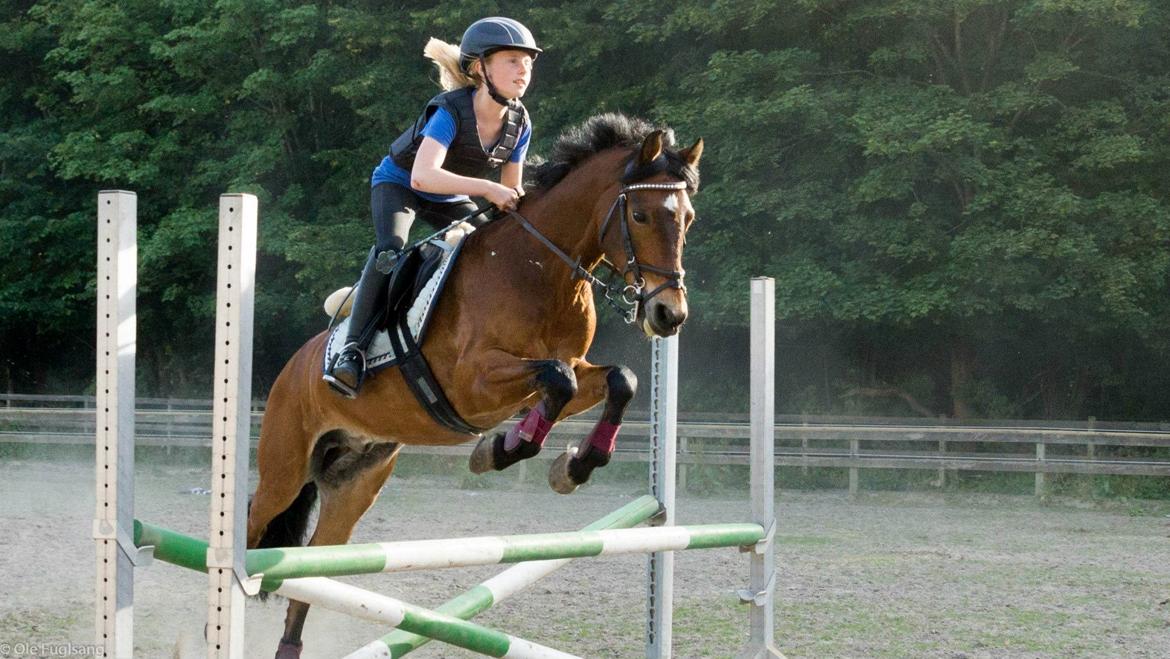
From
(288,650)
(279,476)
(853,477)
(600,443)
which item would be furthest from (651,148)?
(853,477)

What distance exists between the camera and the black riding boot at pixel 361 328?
4.62m

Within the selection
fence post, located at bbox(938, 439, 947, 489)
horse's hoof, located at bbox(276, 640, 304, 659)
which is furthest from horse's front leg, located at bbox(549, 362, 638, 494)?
fence post, located at bbox(938, 439, 947, 489)

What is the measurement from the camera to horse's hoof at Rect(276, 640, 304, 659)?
507 centimetres

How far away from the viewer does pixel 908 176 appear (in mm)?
16734

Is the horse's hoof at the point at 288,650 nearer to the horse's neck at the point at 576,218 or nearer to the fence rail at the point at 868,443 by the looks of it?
the horse's neck at the point at 576,218

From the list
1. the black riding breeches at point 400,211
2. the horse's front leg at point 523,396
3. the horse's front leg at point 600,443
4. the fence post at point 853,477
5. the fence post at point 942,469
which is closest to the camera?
the horse's front leg at point 523,396

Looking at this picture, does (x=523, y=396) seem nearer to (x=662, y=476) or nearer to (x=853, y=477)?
(x=662, y=476)

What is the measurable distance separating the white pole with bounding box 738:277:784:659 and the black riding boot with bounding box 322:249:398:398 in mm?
1372

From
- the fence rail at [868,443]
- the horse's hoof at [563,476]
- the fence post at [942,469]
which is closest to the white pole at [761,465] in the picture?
the horse's hoof at [563,476]

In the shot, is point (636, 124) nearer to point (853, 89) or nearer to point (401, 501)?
point (401, 501)

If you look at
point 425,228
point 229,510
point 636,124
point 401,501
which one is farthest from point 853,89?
point 229,510

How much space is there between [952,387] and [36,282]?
16154 mm

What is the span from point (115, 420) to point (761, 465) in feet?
8.23

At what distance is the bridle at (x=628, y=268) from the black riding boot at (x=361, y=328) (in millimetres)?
604
